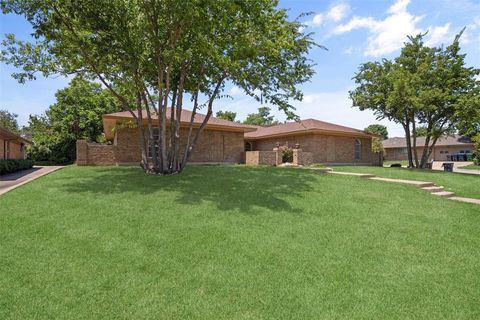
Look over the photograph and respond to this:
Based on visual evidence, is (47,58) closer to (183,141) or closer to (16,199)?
(16,199)

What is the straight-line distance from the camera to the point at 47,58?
512 inches

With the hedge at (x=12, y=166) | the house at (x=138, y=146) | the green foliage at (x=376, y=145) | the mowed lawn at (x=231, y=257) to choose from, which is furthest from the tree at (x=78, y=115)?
the mowed lawn at (x=231, y=257)

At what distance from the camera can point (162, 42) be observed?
1235 centimetres

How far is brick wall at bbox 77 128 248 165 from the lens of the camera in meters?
18.4

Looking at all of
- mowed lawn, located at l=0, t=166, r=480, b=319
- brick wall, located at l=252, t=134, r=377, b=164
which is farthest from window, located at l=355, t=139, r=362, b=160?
mowed lawn, located at l=0, t=166, r=480, b=319

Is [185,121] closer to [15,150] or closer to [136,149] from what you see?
[136,149]

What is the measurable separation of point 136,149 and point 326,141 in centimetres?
1498

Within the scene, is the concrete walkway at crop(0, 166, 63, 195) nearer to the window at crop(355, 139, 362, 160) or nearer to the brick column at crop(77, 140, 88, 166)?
the brick column at crop(77, 140, 88, 166)

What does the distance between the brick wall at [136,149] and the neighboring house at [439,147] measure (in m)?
37.4

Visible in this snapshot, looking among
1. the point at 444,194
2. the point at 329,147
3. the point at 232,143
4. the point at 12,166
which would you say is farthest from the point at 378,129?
the point at 12,166

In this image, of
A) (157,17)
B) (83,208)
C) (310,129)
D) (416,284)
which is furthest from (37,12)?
(310,129)

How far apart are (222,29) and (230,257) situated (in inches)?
348

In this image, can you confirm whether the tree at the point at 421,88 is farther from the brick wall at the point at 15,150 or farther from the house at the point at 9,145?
the brick wall at the point at 15,150

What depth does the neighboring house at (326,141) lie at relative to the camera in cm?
2478
